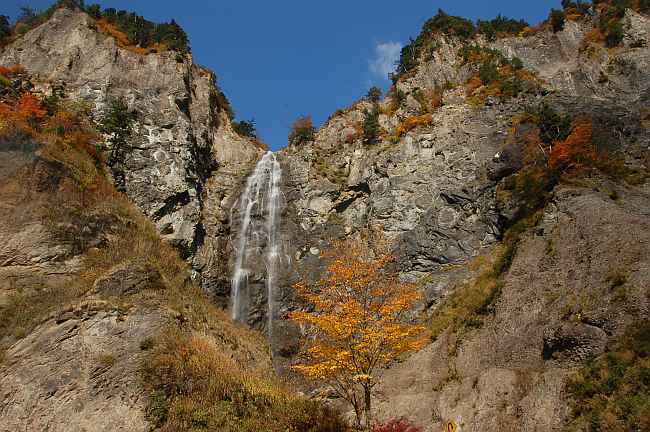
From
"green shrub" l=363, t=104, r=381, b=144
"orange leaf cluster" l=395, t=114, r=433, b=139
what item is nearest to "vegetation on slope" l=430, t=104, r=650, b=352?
"orange leaf cluster" l=395, t=114, r=433, b=139

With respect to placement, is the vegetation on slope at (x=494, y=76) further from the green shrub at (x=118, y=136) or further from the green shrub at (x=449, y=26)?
the green shrub at (x=118, y=136)

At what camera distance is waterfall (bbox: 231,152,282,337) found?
33625mm

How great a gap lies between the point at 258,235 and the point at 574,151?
2496 centimetres

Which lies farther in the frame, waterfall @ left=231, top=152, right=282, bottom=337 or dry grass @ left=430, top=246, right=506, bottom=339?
waterfall @ left=231, top=152, right=282, bottom=337

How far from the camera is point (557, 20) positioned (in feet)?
172

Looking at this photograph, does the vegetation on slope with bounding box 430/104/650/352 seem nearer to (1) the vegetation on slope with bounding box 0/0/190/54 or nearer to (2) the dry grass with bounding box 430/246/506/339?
(2) the dry grass with bounding box 430/246/506/339

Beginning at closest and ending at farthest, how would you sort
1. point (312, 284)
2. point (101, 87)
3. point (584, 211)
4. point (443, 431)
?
1. point (443, 431)
2. point (584, 211)
3. point (312, 284)
4. point (101, 87)

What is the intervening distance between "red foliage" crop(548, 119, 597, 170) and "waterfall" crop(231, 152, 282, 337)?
867 inches

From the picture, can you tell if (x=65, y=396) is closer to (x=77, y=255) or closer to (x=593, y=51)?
(x=77, y=255)

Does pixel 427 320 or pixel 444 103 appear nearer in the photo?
pixel 427 320

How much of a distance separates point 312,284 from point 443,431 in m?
16.9

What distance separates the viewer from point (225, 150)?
47.9m

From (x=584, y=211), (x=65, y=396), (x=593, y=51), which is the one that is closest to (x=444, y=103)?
(x=593, y=51)

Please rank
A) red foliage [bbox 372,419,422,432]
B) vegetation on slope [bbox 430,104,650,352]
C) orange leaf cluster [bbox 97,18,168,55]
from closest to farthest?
red foliage [bbox 372,419,422,432] → vegetation on slope [bbox 430,104,650,352] → orange leaf cluster [bbox 97,18,168,55]
